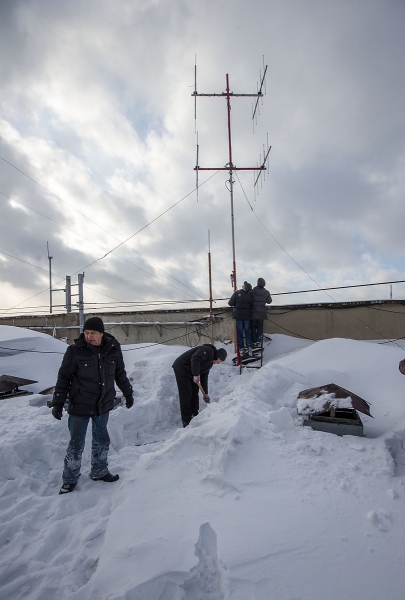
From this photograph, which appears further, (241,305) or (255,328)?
(255,328)

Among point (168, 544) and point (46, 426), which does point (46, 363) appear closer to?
point (46, 426)

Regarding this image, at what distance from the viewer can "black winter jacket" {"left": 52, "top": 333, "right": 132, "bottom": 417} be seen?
3426mm

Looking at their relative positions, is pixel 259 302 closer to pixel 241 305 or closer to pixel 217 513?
pixel 241 305

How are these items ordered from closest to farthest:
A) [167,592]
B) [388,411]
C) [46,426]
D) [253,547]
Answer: [167,592] < [253,547] < [46,426] < [388,411]

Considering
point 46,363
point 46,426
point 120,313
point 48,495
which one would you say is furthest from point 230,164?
point 48,495

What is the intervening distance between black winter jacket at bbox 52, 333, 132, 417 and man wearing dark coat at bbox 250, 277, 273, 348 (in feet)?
19.7

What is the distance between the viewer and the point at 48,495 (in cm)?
336

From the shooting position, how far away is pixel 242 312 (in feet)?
29.0

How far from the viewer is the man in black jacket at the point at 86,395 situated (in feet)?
11.2

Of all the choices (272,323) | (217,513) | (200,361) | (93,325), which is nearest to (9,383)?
(200,361)

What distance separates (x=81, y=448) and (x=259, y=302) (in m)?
6.47

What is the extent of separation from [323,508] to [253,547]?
0.72 m

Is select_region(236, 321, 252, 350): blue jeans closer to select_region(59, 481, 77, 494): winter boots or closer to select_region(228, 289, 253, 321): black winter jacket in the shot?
select_region(228, 289, 253, 321): black winter jacket

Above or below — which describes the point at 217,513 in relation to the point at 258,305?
below
